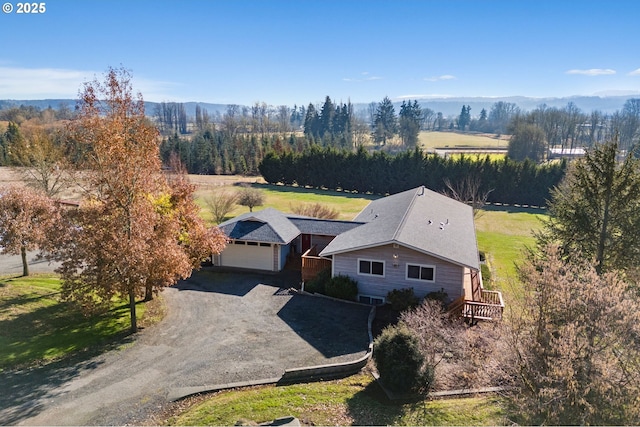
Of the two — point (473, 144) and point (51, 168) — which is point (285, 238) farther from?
point (473, 144)

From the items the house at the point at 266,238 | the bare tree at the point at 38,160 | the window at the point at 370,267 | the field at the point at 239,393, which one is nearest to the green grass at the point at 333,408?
the field at the point at 239,393

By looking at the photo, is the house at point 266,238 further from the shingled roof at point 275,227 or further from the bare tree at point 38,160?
the bare tree at point 38,160

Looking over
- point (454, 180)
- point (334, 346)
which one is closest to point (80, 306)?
point (334, 346)

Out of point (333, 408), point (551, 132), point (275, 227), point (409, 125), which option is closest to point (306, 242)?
point (275, 227)

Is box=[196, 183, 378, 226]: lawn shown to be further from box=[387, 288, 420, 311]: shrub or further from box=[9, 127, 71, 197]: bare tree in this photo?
box=[387, 288, 420, 311]: shrub

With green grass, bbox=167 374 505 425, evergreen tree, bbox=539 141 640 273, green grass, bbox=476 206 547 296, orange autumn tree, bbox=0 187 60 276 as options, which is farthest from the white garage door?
evergreen tree, bbox=539 141 640 273

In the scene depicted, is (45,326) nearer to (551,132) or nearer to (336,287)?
(336,287)
